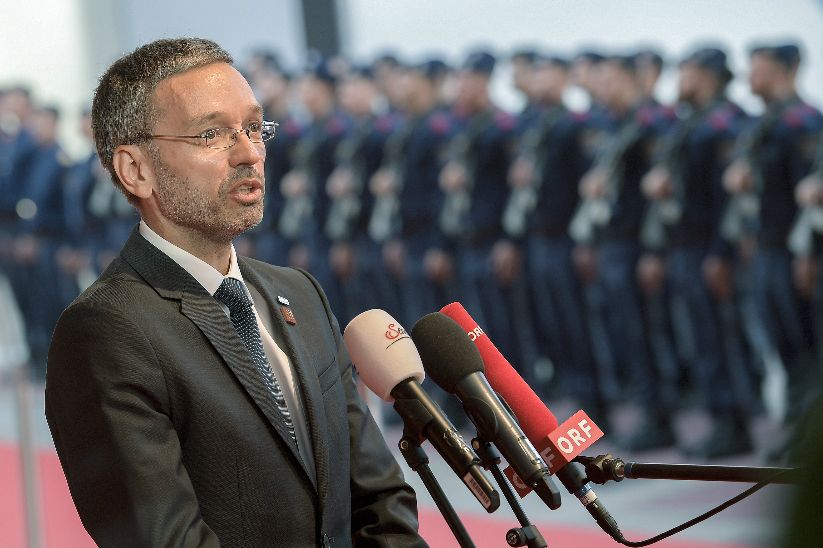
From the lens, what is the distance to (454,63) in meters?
7.91

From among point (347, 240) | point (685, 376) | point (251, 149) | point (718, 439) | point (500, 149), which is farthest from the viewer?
point (347, 240)

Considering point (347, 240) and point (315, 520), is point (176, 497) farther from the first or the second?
point (347, 240)

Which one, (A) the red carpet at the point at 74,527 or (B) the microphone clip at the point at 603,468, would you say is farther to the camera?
(A) the red carpet at the point at 74,527

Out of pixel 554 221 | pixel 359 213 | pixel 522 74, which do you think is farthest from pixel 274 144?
pixel 554 221

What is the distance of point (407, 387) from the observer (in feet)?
5.11

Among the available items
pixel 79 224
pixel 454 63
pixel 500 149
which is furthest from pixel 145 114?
pixel 79 224

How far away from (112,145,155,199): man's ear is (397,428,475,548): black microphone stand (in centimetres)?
57

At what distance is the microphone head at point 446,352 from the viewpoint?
156 cm

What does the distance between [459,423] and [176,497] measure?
19.6ft

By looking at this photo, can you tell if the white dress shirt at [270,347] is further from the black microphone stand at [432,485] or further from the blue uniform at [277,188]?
the blue uniform at [277,188]

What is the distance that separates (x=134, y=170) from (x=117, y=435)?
0.44m

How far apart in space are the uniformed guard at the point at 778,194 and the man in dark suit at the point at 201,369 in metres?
4.62

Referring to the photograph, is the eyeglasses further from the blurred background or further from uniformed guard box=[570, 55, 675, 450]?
uniformed guard box=[570, 55, 675, 450]

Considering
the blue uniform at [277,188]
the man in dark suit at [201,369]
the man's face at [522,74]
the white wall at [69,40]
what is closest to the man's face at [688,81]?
the man's face at [522,74]
